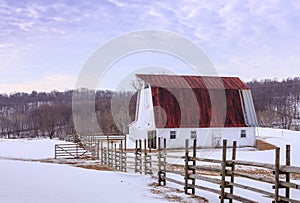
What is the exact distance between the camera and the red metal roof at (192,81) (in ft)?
105

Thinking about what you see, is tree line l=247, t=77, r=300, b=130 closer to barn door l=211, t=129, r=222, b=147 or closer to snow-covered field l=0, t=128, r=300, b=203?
barn door l=211, t=129, r=222, b=147

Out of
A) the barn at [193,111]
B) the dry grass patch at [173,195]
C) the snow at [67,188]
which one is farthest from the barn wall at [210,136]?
the dry grass patch at [173,195]

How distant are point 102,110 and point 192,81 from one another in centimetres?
3534

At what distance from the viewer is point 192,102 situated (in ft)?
106

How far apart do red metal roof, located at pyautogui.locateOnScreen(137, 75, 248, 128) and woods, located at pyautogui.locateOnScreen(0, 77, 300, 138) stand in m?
21.9

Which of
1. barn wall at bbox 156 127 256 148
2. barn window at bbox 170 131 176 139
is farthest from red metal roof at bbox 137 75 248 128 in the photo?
barn window at bbox 170 131 176 139

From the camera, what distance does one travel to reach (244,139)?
32.5 metres

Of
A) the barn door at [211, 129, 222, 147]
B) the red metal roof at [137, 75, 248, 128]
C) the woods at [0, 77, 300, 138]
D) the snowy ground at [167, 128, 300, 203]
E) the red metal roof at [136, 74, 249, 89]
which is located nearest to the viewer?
the snowy ground at [167, 128, 300, 203]

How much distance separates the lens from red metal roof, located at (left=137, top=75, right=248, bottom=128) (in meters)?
30.9

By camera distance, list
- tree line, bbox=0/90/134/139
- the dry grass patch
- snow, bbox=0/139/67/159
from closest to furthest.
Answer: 1. the dry grass patch
2. snow, bbox=0/139/67/159
3. tree line, bbox=0/90/134/139

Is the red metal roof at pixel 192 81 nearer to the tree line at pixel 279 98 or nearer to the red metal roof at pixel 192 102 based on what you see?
the red metal roof at pixel 192 102

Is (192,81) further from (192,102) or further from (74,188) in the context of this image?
(74,188)

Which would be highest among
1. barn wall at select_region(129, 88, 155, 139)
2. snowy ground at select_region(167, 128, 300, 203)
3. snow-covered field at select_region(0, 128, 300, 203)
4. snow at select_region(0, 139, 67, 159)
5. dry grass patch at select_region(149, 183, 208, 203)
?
barn wall at select_region(129, 88, 155, 139)

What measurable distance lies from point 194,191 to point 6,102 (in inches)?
4691
